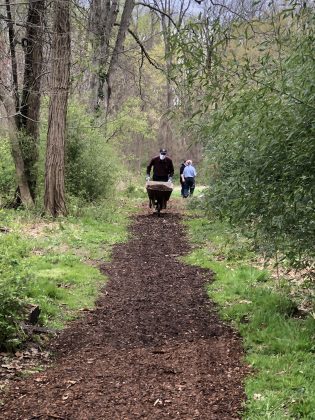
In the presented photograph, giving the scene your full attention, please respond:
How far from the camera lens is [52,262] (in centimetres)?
892

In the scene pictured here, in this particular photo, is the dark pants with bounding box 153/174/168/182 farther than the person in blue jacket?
No

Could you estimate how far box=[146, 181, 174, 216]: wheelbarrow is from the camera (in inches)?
588

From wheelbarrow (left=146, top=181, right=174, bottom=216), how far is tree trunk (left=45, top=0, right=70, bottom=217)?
2882 mm

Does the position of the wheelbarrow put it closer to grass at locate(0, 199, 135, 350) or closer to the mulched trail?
grass at locate(0, 199, 135, 350)

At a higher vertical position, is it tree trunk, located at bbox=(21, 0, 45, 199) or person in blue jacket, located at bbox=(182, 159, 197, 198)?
tree trunk, located at bbox=(21, 0, 45, 199)

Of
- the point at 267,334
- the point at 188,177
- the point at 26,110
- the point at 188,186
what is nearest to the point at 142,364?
the point at 267,334

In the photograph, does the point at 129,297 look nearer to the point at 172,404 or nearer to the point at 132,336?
the point at 132,336

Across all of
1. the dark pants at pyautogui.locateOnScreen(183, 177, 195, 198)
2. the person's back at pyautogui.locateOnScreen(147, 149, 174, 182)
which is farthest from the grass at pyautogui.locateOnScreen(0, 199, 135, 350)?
the dark pants at pyautogui.locateOnScreen(183, 177, 195, 198)

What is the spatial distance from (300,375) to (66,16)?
10666 millimetres

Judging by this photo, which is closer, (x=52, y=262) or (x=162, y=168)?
(x=52, y=262)

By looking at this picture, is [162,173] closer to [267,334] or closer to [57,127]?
[57,127]

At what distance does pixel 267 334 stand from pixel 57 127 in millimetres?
9217

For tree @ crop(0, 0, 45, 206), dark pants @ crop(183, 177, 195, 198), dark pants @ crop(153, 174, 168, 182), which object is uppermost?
tree @ crop(0, 0, 45, 206)

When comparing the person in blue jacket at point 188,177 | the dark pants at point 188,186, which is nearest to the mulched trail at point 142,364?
the person in blue jacket at point 188,177
